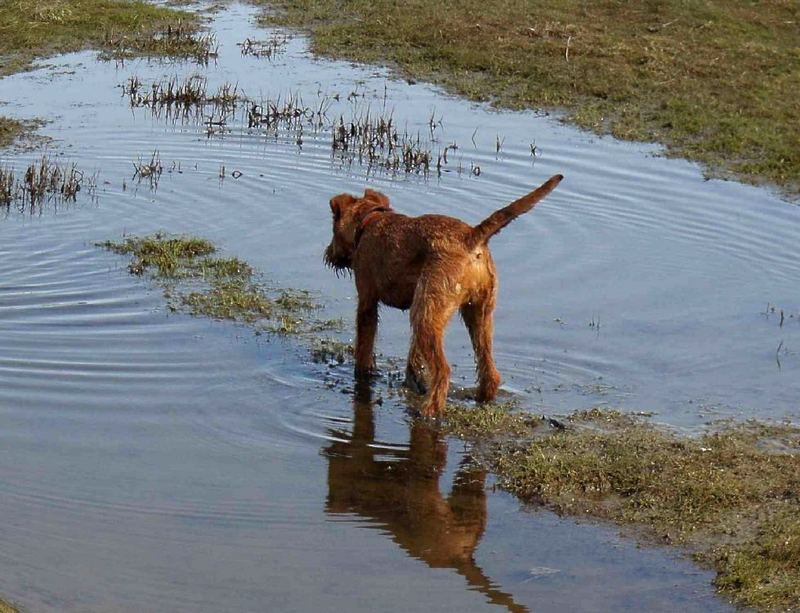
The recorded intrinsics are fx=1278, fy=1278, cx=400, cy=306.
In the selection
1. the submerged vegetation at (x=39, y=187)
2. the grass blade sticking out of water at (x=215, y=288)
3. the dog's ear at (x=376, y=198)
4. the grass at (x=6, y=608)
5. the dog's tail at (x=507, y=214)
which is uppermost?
the dog's tail at (x=507, y=214)

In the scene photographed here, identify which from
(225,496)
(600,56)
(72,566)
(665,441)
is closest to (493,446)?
(665,441)

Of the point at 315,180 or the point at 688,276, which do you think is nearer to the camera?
the point at 688,276

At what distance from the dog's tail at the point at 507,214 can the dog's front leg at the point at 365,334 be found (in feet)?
3.63

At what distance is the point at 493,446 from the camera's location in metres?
7.49

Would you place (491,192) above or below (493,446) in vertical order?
above

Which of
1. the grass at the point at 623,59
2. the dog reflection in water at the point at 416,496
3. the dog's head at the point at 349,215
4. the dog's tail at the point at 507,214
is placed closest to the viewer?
the dog reflection in water at the point at 416,496

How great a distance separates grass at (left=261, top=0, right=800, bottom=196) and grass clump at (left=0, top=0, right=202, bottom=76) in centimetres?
183

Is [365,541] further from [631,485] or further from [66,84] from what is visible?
[66,84]

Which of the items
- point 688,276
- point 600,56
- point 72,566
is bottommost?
point 72,566

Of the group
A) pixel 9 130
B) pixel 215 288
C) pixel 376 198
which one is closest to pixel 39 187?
pixel 9 130

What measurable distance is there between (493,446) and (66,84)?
1091 cm

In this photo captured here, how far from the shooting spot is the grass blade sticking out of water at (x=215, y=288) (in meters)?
9.61

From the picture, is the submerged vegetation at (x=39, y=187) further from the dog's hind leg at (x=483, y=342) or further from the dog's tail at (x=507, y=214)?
the dog's tail at (x=507, y=214)

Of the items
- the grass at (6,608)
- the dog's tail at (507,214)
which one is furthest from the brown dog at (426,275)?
the grass at (6,608)
